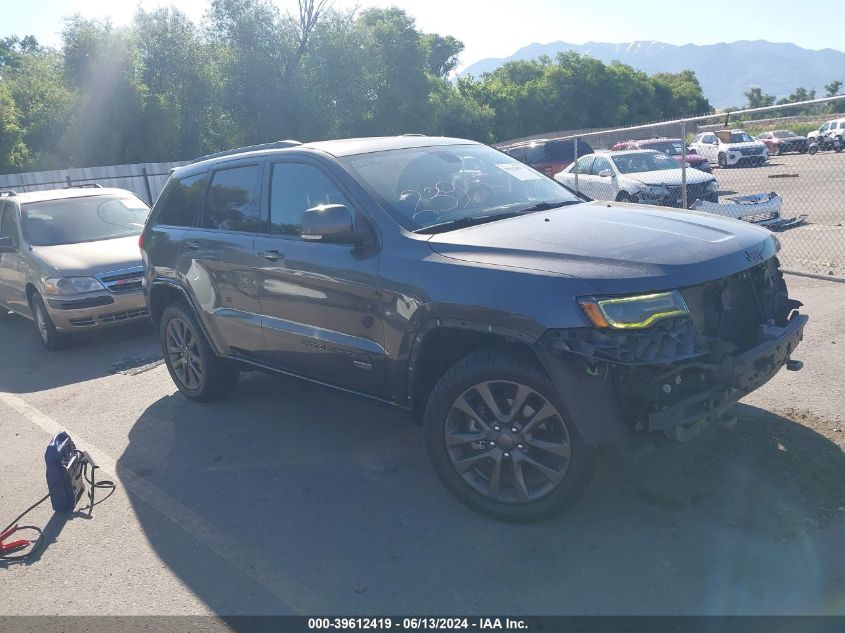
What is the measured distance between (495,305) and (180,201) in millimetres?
3481

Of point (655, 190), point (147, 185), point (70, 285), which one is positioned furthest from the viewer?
point (147, 185)

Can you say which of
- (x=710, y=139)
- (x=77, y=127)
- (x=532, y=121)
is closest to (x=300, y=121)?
(x=77, y=127)

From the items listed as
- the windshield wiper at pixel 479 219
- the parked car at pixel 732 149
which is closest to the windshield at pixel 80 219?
the windshield wiper at pixel 479 219

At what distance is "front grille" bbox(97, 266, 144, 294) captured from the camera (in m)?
8.41

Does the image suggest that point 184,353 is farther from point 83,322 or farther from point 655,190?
point 655,190

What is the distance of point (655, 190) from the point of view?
1398 centimetres

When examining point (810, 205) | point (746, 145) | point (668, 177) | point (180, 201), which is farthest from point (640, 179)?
point (746, 145)

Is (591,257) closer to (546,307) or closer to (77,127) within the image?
(546,307)

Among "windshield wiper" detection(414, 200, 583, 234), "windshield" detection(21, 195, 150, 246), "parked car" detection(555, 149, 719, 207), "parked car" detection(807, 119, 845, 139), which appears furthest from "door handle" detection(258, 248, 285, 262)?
"parked car" detection(807, 119, 845, 139)

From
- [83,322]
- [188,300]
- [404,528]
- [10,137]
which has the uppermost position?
[10,137]

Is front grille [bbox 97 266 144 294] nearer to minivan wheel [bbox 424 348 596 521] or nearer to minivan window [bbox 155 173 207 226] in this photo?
minivan window [bbox 155 173 207 226]

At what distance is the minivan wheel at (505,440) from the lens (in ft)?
11.5

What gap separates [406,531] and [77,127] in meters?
32.1

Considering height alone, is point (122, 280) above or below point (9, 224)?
below
